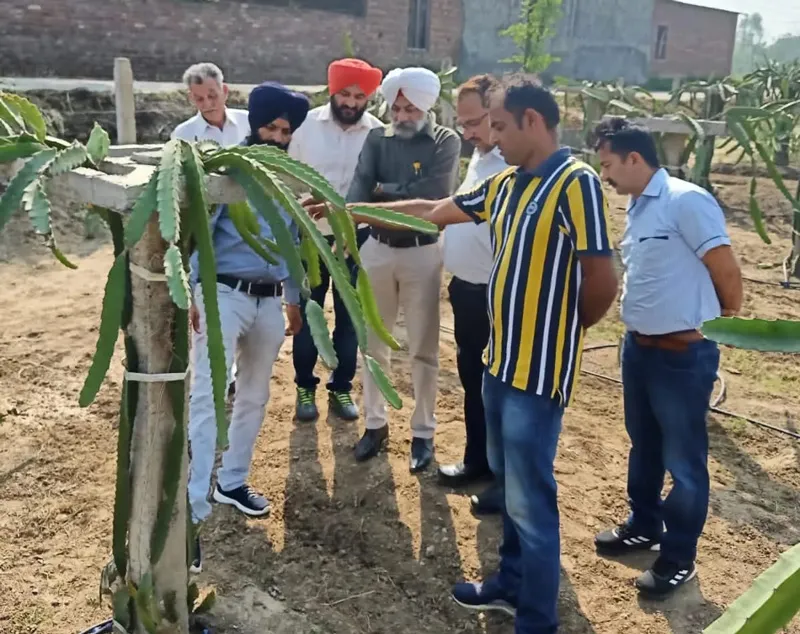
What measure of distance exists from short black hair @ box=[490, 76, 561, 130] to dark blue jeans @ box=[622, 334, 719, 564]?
37.4 inches

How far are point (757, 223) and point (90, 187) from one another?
11.1ft

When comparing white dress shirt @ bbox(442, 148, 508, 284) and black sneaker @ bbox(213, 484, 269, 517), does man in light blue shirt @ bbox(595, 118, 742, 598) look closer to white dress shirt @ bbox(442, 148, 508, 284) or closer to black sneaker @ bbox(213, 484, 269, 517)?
white dress shirt @ bbox(442, 148, 508, 284)

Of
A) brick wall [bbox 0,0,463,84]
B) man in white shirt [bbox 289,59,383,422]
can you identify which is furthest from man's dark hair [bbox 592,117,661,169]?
brick wall [bbox 0,0,463,84]

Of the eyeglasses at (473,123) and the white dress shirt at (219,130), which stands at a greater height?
the eyeglasses at (473,123)

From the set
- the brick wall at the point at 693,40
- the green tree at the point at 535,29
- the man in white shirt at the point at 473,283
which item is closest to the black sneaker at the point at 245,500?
the man in white shirt at the point at 473,283

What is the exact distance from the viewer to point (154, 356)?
2.04 m

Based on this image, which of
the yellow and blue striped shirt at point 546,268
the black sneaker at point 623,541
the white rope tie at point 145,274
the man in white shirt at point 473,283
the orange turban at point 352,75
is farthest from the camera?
the orange turban at point 352,75

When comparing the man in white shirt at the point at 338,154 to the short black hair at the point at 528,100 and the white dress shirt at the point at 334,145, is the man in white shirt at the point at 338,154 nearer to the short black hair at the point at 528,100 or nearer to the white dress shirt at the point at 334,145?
the white dress shirt at the point at 334,145

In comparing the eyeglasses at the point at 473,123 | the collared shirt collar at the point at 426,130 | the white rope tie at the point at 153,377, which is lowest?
the white rope tie at the point at 153,377

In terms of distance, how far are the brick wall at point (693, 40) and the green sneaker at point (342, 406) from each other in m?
27.7

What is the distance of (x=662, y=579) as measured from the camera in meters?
2.97

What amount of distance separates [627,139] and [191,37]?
44.1 ft

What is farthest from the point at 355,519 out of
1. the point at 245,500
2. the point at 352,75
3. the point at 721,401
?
the point at 721,401

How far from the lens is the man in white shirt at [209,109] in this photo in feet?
14.5
